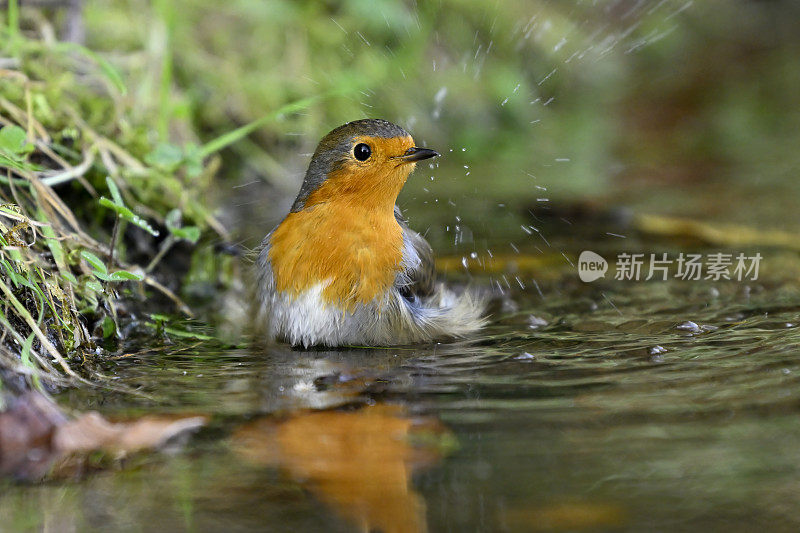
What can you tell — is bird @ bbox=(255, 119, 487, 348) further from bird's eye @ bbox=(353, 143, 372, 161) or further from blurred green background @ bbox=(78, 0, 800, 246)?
blurred green background @ bbox=(78, 0, 800, 246)

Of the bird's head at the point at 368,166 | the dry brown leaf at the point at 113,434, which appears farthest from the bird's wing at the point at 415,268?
the dry brown leaf at the point at 113,434

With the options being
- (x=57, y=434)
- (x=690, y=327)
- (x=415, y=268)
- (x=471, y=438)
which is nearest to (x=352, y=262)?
(x=415, y=268)

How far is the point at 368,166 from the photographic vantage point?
3.55m

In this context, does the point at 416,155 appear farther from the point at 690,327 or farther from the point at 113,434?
the point at 113,434

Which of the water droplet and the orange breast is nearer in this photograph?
the water droplet

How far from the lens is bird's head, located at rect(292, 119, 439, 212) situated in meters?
3.56

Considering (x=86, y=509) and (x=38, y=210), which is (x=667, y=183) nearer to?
(x=38, y=210)

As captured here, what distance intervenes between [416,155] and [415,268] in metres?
0.45

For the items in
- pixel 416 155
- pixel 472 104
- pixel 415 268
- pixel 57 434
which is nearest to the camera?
pixel 57 434

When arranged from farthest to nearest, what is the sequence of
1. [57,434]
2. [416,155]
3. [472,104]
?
[472,104] → [416,155] → [57,434]

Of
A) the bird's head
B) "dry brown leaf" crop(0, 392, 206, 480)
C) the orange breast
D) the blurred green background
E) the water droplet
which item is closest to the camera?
"dry brown leaf" crop(0, 392, 206, 480)

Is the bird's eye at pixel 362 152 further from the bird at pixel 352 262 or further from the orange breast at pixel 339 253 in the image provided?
the orange breast at pixel 339 253

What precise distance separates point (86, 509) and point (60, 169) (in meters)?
2.41

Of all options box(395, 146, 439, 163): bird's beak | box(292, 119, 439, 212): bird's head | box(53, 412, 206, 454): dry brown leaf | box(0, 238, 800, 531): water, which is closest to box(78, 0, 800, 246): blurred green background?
box(292, 119, 439, 212): bird's head
